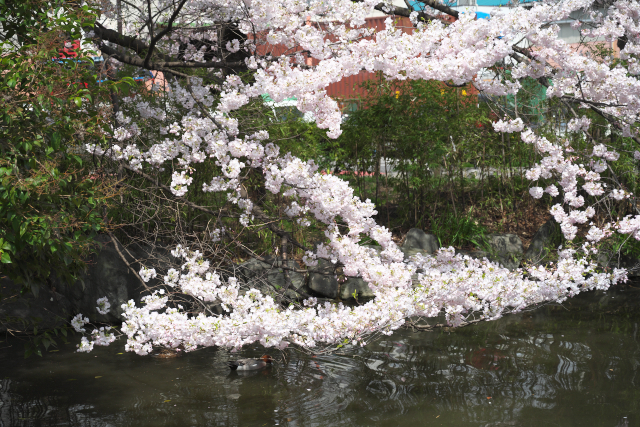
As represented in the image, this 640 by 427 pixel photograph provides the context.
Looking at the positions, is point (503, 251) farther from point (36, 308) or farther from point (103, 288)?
point (36, 308)

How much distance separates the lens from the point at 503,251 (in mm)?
6957

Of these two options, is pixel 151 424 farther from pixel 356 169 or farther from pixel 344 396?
pixel 356 169

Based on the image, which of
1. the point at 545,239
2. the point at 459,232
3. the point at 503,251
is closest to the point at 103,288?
the point at 459,232

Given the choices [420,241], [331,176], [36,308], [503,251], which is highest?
[331,176]

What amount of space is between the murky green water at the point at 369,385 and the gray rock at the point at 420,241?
1649 millimetres

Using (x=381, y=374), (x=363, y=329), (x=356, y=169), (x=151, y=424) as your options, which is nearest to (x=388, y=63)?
(x=363, y=329)

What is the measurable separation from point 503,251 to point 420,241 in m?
1.02

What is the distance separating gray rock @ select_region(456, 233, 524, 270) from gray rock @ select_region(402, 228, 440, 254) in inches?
12.0

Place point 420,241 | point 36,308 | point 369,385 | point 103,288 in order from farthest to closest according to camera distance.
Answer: point 420,241, point 103,288, point 36,308, point 369,385

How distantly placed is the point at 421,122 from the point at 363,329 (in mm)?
3844

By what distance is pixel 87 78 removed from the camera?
332 centimetres

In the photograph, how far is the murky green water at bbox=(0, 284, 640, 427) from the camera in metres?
3.59

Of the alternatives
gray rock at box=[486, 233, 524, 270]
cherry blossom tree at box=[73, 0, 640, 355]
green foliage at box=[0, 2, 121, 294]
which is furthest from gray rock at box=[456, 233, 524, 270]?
green foliage at box=[0, 2, 121, 294]

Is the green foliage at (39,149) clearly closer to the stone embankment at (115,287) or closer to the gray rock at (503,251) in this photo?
the stone embankment at (115,287)
